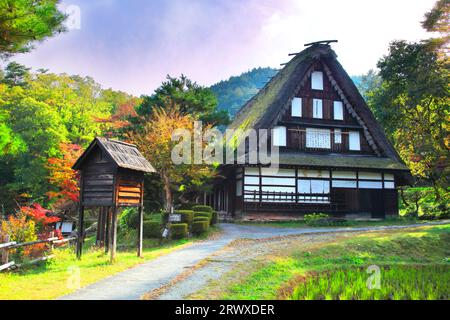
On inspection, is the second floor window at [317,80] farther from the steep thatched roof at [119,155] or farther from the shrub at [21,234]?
the shrub at [21,234]

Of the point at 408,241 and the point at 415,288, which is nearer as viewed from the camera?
the point at 415,288

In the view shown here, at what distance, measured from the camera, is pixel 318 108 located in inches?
1088

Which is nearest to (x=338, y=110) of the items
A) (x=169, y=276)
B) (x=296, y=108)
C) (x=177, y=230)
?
(x=296, y=108)

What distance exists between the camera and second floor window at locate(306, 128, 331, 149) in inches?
1072

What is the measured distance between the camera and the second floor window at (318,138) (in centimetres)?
2722

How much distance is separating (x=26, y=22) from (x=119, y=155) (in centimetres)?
507

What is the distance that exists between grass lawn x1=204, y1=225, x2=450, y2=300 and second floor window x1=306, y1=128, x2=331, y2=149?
41.6ft

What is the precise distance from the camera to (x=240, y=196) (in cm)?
2509

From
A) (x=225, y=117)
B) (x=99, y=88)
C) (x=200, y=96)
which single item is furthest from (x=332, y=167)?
(x=99, y=88)

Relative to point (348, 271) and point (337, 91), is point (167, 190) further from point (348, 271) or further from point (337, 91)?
point (337, 91)

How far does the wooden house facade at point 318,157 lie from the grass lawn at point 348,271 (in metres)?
10.4
